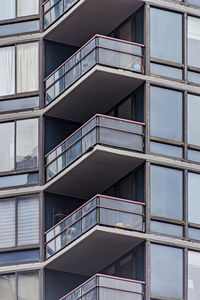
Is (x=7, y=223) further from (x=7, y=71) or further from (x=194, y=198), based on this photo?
(x=194, y=198)

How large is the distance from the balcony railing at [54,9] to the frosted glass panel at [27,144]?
3.85 meters

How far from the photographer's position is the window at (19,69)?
61.6m

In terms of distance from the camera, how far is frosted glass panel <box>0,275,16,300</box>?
2320 inches

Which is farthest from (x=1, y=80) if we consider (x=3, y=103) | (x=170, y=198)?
(x=170, y=198)

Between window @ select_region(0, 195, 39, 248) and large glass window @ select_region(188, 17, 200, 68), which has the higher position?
large glass window @ select_region(188, 17, 200, 68)

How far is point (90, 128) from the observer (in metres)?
57.7

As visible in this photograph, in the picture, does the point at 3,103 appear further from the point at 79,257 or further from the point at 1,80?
the point at 79,257

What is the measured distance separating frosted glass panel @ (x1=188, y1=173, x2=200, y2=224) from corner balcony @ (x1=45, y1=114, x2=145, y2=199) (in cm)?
196

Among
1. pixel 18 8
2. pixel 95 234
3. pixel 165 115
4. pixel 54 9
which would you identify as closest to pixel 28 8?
pixel 18 8

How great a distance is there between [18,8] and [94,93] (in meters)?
5.58

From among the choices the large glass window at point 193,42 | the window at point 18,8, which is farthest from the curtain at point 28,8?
the large glass window at point 193,42

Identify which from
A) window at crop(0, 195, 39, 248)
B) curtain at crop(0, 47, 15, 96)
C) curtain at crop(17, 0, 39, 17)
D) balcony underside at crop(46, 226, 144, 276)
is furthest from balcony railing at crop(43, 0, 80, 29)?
balcony underside at crop(46, 226, 144, 276)

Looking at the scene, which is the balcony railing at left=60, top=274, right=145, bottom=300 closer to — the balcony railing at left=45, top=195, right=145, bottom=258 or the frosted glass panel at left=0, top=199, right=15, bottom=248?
the balcony railing at left=45, top=195, right=145, bottom=258

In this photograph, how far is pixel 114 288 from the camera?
5519 cm
